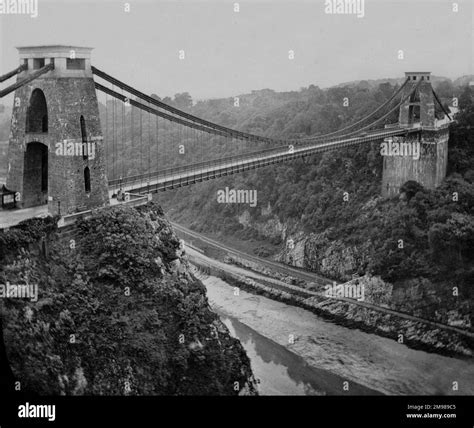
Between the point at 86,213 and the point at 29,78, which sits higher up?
the point at 29,78

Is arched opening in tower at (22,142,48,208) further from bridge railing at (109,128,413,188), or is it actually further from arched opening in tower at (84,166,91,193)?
bridge railing at (109,128,413,188)

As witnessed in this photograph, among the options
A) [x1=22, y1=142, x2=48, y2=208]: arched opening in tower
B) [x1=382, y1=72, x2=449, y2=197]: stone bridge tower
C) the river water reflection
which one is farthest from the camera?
[x1=382, y1=72, x2=449, y2=197]: stone bridge tower

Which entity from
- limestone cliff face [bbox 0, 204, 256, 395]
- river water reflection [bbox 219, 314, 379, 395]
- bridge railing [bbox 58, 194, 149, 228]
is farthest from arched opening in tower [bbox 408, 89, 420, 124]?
bridge railing [bbox 58, 194, 149, 228]

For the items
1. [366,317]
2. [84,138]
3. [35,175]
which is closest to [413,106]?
[366,317]

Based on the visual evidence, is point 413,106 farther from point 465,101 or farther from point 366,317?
point 366,317

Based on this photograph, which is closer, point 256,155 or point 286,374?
point 286,374

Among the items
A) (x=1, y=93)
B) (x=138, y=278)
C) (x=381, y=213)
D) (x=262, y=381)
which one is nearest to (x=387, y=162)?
(x=381, y=213)
